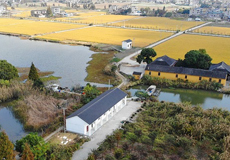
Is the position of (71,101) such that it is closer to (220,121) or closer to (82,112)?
(82,112)

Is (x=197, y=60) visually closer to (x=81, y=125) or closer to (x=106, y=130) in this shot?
(x=106, y=130)

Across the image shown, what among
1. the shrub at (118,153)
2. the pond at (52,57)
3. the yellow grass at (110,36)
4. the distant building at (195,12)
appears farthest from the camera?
the distant building at (195,12)

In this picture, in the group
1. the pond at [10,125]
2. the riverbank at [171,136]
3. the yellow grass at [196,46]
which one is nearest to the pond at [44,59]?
the pond at [10,125]

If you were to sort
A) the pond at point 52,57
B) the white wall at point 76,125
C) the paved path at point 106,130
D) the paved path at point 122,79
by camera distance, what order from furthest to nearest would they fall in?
the pond at point 52,57 < the paved path at point 122,79 < the white wall at point 76,125 < the paved path at point 106,130

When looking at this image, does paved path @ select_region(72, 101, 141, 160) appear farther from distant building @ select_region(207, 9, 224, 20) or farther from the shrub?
distant building @ select_region(207, 9, 224, 20)

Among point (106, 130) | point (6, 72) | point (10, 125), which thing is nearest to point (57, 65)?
point (6, 72)

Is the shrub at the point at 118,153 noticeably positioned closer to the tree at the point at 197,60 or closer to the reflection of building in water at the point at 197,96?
the reflection of building in water at the point at 197,96
